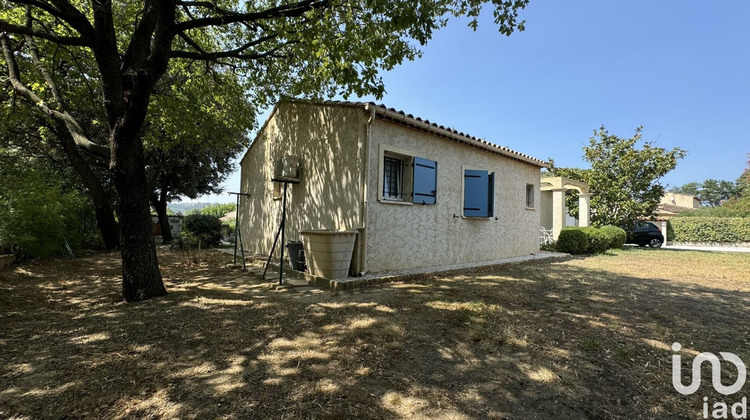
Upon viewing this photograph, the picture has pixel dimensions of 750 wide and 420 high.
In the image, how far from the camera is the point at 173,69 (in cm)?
877

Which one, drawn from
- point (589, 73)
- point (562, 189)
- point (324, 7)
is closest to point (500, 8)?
point (324, 7)

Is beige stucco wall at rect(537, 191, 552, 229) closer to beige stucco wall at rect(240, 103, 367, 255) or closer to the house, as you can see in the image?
the house

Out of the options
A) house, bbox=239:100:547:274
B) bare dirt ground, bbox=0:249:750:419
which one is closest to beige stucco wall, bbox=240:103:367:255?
house, bbox=239:100:547:274

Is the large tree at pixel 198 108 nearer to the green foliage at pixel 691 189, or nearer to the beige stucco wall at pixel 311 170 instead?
the beige stucco wall at pixel 311 170

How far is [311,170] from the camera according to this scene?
7180mm

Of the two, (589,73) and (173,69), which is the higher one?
(589,73)

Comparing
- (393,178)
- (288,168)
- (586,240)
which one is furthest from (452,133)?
(586,240)

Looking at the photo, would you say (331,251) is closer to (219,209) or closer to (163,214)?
(163,214)

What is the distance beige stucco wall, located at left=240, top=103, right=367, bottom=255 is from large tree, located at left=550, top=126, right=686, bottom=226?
47.5 ft

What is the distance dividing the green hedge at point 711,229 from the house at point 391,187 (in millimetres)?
21063

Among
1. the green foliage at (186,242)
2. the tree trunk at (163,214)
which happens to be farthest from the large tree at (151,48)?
the tree trunk at (163,214)

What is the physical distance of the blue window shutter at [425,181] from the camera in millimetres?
6500

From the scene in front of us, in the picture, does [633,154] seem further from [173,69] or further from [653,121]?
[173,69]

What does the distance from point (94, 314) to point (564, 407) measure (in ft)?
17.2
